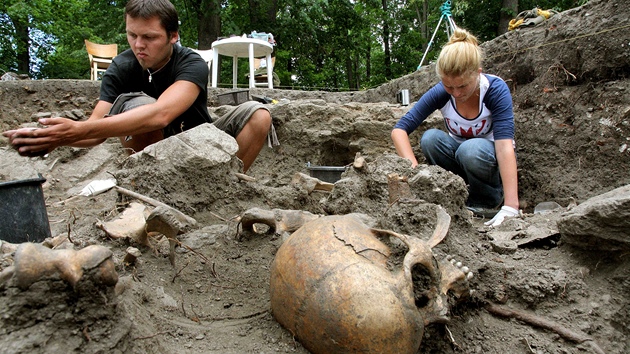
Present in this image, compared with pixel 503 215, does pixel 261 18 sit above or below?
above

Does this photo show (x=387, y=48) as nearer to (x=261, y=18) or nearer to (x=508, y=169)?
(x=261, y=18)

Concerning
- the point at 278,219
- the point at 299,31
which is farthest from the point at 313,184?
the point at 299,31

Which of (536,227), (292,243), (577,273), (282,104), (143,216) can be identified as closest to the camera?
(292,243)

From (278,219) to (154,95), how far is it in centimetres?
177

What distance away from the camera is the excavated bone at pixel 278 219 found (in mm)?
1967

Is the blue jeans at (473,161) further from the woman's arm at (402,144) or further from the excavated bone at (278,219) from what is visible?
the excavated bone at (278,219)

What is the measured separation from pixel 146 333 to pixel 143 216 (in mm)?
780

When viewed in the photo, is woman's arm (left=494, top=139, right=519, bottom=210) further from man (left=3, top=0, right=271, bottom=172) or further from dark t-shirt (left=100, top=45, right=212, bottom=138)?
dark t-shirt (left=100, top=45, right=212, bottom=138)

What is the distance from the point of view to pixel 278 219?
6.63 feet

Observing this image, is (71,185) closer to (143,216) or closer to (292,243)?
(143,216)

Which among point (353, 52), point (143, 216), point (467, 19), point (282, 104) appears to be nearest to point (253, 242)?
point (143, 216)

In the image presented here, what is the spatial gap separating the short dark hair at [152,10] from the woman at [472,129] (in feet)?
6.10

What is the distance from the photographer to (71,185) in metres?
4.61

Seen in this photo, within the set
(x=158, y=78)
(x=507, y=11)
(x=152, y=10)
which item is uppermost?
(x=507, y=11)
